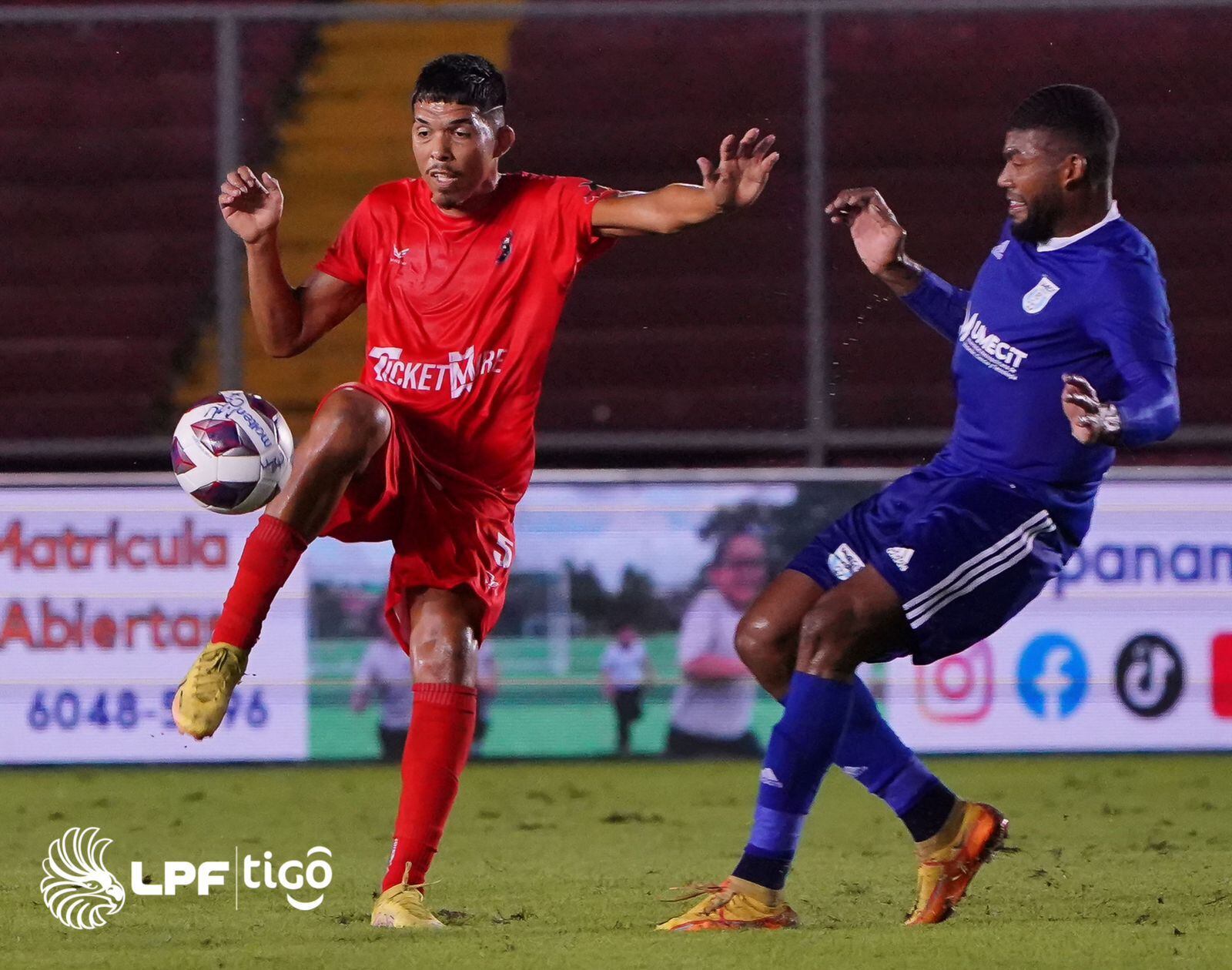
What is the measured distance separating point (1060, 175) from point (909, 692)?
3.40 m

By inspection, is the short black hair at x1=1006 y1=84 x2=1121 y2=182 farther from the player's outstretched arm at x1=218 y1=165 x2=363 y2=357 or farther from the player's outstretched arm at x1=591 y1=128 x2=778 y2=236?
the player's outstretched arm at x1=218 y1=165 x2=363 y2=357

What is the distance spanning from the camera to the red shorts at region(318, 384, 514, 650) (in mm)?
4367

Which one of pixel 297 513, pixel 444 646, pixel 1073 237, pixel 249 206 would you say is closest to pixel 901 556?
pixel 1073 237

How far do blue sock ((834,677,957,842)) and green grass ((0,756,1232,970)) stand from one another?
0.73 ft

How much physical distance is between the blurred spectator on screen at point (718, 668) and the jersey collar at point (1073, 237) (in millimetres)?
3297

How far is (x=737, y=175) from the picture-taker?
420 centimetres

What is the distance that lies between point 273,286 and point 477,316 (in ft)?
1.69

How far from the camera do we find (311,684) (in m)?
7.40

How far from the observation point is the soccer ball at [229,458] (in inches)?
176

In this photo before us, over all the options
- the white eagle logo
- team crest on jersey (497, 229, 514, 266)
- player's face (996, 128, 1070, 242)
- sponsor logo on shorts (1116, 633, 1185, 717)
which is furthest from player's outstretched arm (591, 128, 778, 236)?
sponsor logo on shorts (1116, 633, 1185, 717)

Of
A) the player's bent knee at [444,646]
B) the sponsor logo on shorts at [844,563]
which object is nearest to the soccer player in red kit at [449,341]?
the player's bent knee at [444,646]

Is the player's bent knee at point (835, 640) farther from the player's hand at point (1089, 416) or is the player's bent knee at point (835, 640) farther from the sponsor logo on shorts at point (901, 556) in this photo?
the player's hand at point (1089, 416)

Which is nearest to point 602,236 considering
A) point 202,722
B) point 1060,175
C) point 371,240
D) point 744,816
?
point 371,240

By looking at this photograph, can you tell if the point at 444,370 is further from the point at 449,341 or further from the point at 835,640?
the point at 835,640
